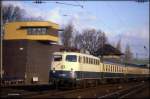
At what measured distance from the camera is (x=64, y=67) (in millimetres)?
33188

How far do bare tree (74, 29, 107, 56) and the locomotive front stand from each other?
24.5 meters

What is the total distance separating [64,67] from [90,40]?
31305 mm

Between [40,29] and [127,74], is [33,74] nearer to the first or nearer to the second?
[40,29]

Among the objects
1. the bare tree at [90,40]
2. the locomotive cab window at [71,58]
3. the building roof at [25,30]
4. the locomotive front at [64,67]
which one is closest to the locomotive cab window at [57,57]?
the locomotive front at [64,67]

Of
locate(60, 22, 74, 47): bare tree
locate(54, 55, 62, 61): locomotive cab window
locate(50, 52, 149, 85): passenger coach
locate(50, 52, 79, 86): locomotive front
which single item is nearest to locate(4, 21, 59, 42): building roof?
locate(60, 22, 74, 47): bare tree

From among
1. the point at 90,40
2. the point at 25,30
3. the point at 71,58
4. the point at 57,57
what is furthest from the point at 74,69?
the point at 25,30

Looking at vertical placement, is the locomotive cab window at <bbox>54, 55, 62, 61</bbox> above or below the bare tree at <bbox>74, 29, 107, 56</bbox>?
below

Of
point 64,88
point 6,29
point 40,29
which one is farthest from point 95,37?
point 64,88

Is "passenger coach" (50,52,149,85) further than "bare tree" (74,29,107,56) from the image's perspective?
No

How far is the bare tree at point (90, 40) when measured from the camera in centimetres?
6088

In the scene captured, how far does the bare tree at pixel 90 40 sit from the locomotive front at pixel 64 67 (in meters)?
24.5

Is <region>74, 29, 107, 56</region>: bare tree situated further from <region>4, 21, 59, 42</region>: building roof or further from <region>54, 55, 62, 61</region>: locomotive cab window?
<region>54, 55, 62, 61</region>: locomotive cab window

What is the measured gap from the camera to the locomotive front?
3296cm

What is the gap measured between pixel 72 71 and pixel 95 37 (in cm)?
3433
